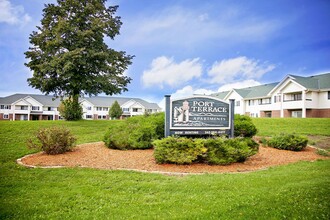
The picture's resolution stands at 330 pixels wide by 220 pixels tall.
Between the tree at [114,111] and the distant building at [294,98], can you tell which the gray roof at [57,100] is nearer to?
the tree at [114,111]

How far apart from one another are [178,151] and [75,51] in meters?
16.8

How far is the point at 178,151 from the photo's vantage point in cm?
846

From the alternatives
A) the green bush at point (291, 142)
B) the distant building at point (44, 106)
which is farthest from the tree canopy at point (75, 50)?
the distant building at point (44, 106)

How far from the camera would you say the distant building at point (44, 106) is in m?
57.3

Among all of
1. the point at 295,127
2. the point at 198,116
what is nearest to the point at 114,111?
the point at 295,127

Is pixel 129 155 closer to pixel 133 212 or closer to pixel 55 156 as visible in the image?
pixel 55 156

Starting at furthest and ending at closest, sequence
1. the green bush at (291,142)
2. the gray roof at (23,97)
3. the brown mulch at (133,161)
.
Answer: the gray roof at (23,97) → the green bush at (291,142) → the brown mulch at (133,161)

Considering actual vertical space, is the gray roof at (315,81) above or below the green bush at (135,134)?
above

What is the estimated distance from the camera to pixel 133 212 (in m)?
4.32

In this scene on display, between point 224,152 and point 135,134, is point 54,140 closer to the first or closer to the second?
point 135,134

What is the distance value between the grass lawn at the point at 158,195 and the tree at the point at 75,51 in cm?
1626

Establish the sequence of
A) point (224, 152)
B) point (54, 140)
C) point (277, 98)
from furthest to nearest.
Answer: point (277, 98) < point (54, 140) < point (224, 152)

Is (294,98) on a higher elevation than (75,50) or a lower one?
lower

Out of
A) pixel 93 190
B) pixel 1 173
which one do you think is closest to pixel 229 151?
pixel 93 190
